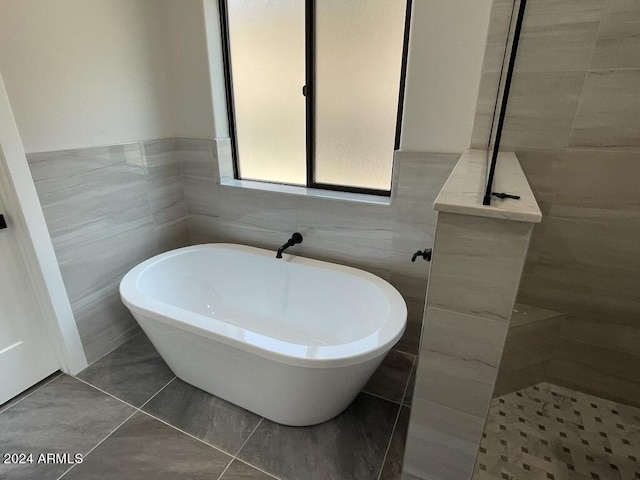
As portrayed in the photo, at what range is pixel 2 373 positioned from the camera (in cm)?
161

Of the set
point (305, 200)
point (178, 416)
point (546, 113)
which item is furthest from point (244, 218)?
point (546, 113)

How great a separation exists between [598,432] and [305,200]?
1.77 m

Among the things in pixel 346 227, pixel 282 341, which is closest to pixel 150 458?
pixel 282 341

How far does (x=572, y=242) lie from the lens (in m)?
1.58

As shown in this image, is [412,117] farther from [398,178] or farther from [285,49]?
[285,49]

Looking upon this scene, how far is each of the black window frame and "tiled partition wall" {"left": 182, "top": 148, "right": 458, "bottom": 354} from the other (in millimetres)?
168

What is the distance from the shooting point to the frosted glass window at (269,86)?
1892mm

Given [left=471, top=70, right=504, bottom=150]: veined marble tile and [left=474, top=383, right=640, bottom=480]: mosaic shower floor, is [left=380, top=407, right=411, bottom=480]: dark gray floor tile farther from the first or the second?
[left=471, top=70, right=504, bottom=150]: veined marble tile

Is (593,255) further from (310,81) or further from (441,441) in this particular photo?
(310,81)

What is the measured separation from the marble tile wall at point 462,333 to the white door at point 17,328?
5.94 ft

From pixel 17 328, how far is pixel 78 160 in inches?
33.7

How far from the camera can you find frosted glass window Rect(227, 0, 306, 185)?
189 cm

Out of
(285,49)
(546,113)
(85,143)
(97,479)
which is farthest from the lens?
(285,49)

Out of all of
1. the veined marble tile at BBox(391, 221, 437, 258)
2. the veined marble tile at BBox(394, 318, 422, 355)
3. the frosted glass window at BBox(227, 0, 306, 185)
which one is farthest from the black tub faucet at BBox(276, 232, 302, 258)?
the veined marble tile at BBox(394, 318, 422, 355)
